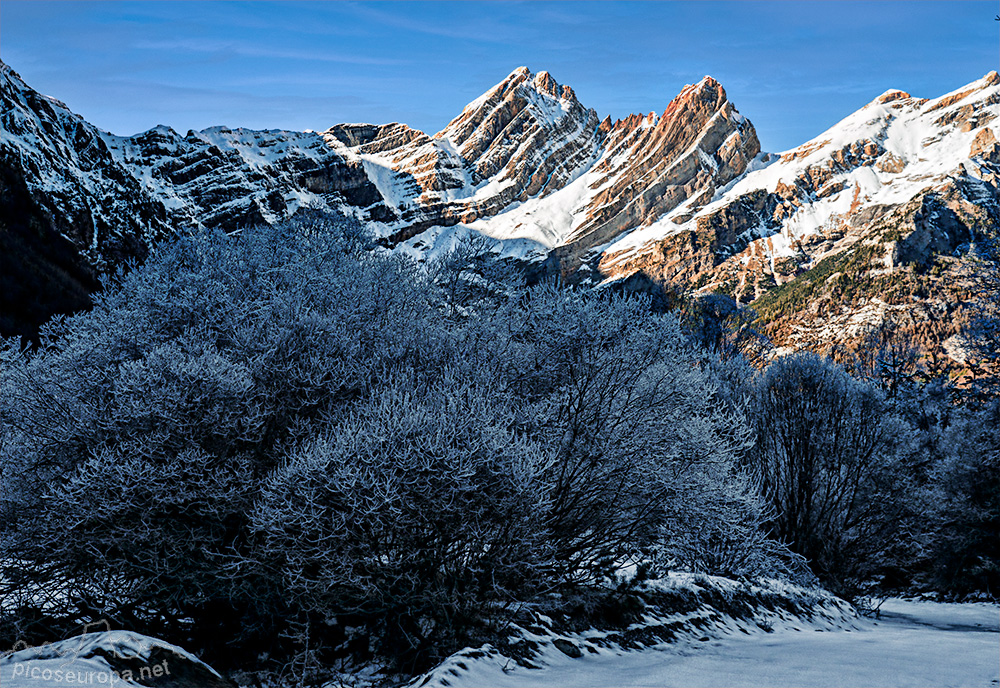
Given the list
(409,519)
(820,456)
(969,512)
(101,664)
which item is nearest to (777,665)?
(409,519)

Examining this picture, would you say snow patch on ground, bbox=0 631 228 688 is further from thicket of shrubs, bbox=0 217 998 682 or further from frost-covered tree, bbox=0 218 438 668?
frost-covered tree, bbox=0 218 438 668

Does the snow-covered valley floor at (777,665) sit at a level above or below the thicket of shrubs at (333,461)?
below

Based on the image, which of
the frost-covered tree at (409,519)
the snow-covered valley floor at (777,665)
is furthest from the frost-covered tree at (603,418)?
the snow-covered valley floor at (777,665)

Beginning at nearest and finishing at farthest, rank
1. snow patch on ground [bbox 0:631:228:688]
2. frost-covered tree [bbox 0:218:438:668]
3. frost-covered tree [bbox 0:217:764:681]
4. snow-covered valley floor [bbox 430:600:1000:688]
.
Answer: snow patch on ground [bbox 0:631:228:688] < snow-covered valley floor [bbox 430:600:1000:688] < frost-covered tree [bbox 0:217:764:681] < frost-covered tree [bbox 0:218:438:668]

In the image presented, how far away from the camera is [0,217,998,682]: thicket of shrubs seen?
916 centimetres

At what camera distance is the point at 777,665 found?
8.98 meters

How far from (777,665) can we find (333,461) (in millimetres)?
6320

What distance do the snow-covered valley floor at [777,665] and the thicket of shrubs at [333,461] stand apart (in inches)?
54.8

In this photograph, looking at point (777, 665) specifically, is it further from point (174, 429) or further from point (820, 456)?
point (820, 456)

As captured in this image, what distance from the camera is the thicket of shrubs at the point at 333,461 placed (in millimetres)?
9164

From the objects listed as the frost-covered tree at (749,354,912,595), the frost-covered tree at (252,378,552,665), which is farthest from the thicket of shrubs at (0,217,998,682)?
the frost-covered tree at (749,354,912,595)

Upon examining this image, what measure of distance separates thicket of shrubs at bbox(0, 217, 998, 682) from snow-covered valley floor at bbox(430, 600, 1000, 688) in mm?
1393

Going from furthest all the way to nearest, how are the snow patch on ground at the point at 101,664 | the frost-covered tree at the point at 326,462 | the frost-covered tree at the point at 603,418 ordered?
the frost-covered tree at the point at 603,418, the frost-covered tree at the point at 326,462, the snow patch on ground at the point at 101,664

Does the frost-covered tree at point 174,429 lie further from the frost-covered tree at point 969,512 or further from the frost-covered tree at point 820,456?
the frost-covered tree at point 969,512
